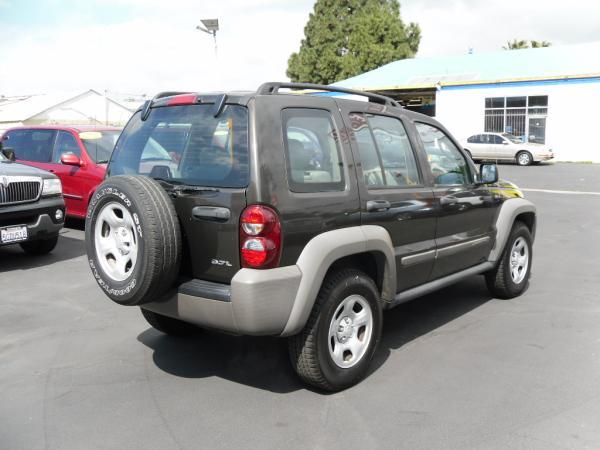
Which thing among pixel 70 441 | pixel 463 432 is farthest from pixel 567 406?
pixel 70 441

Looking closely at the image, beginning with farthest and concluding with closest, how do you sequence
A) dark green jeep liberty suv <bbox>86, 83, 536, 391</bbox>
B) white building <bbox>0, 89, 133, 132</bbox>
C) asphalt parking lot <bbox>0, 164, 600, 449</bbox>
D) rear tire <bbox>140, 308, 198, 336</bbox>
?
white building <bbox>0, 89, 133, 132</bbox>
rear tire <bbox>140, 308, 198, 336</bbox>
dark green jeep liberty suv <bbox>86, 83, 536, 391</bbox>
asphalt parking lot <bbox>0, 164, 600, 449</bbox>

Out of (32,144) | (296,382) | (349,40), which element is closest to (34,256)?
(32,144)

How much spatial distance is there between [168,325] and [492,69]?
32.5 metres

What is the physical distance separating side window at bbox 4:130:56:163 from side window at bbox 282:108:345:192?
7.58m

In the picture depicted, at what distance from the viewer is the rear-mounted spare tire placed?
355 centimetres

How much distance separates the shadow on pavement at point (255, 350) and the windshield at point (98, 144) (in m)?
5.42

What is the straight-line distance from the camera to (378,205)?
4.13 m

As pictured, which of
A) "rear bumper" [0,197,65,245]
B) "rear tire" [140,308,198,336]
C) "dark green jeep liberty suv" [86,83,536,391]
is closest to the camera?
"dark green jeep liberty suv" [86,83,536,391]

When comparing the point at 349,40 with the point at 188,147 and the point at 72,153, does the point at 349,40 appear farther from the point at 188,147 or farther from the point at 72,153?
the point at 188,147

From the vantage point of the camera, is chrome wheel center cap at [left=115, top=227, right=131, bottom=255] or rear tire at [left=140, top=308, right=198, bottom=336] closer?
chrome wheel center cap at [left=115, top=227, right=131, bottom=255]

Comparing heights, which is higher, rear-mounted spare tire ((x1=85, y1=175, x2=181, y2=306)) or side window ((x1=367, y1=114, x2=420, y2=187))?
side window ((x1=367, y1=114, x2=420, y2=187))

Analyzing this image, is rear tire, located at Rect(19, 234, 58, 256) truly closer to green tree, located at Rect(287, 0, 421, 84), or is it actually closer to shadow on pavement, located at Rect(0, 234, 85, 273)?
shadow on pavement, located at Rect(0, 234, 85, 273)

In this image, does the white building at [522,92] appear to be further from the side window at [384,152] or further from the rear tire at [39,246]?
the side window at [384,152]

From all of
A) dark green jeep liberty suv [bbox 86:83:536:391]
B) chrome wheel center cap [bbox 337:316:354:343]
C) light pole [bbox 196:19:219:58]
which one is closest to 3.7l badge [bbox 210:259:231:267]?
dark green jeep liberty suv [bbox 86:83:536:391]
